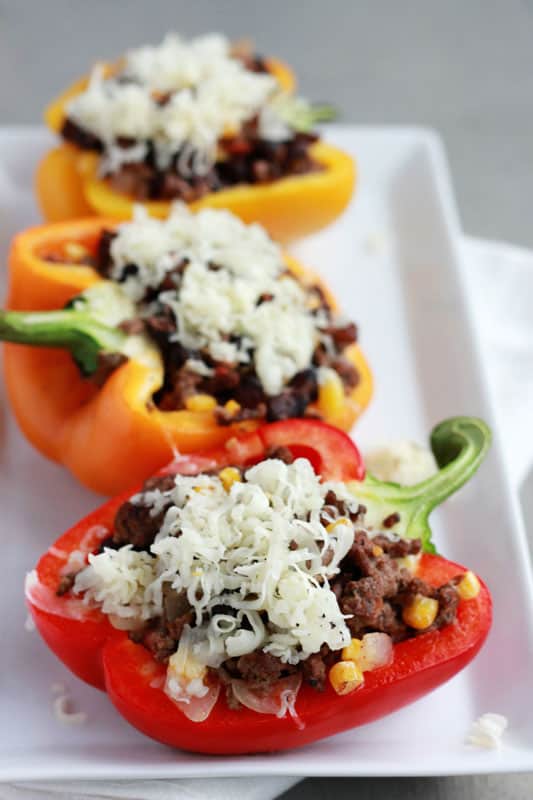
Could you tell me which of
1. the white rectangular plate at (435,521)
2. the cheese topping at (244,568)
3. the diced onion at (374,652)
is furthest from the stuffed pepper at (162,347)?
the diced onion at (374,652)

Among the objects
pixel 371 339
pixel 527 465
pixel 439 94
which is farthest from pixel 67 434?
pixel 439 94

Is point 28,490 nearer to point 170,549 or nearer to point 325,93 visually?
point 170,549

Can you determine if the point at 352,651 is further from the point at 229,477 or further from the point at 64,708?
Answer: the point at 64,708

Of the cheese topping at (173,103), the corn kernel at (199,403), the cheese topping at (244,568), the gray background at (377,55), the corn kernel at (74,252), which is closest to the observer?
the cheese topping at (244,568)

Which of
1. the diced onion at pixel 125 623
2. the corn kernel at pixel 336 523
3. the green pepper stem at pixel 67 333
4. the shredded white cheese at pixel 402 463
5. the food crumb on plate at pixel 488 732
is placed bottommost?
the food crumb on plate at pixel 488 732

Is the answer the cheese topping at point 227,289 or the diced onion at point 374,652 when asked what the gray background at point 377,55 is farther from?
the diced onion at point 374,652

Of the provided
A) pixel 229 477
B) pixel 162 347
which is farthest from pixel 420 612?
pixel 162 347
